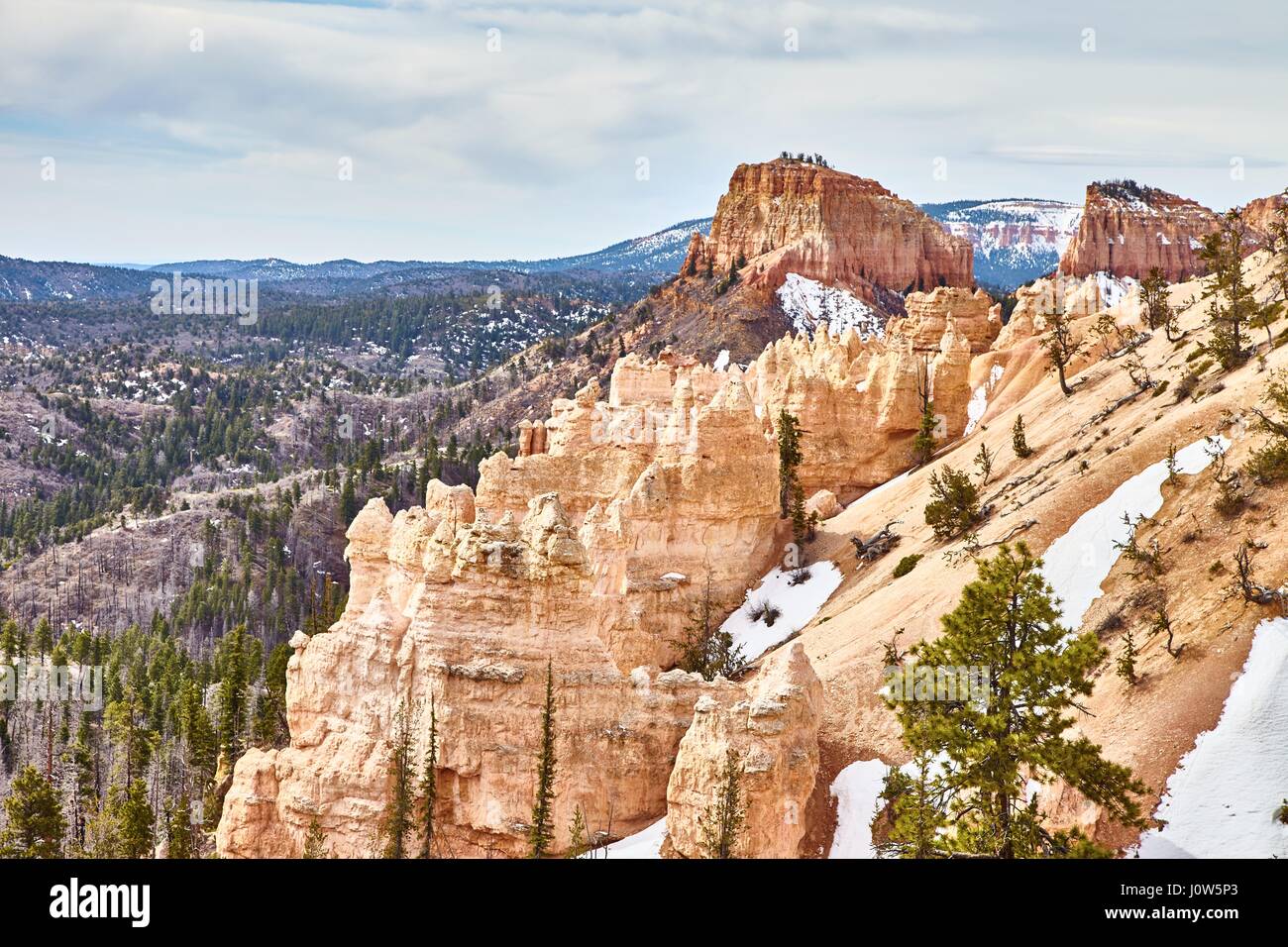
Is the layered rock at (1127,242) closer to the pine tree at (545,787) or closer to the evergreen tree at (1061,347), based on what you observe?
the evergreen tree at (1061,347)

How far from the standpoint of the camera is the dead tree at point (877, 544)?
53.0m

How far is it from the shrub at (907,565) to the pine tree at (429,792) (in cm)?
2219

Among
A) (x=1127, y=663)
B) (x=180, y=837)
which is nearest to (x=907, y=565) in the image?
(x=1127, y=663)

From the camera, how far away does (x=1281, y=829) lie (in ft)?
75.2

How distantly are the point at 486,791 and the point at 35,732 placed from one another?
190 ft

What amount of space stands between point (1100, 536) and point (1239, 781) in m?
13.7

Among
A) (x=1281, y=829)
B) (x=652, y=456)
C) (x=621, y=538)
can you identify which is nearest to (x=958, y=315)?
(x=652, y=456)

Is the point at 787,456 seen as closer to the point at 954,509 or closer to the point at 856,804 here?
the point at 954,509

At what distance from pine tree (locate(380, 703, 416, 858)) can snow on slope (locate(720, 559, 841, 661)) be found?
68.5ft

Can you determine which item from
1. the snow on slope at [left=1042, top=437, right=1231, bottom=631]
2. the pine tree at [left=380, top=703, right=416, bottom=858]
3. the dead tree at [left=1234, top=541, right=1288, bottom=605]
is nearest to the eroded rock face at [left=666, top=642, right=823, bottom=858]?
the pine tree at [left=380, top=703, right=416, bottom=858]

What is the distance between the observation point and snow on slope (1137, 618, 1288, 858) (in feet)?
75.6

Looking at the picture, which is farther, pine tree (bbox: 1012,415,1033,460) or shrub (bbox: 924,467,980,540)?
pine tree (bbox: 1012,415,1033,460)

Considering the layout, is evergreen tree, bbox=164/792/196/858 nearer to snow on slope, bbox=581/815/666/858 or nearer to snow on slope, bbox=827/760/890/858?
snow on slope, bbox=581/815/666/858
